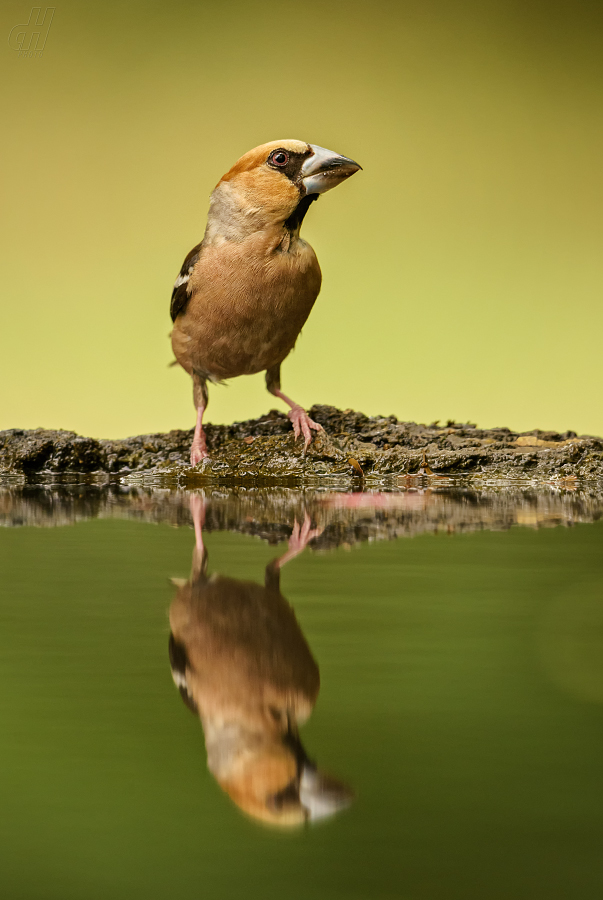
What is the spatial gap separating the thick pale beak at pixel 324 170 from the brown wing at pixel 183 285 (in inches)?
21.9

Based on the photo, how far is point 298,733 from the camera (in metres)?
0.69

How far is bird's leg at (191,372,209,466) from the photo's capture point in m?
3.35

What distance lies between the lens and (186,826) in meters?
0.55

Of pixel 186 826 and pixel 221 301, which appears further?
pixel 221 301

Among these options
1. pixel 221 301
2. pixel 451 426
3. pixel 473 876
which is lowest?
pixel 473 876

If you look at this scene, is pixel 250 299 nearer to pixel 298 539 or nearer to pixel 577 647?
pixel 298 539

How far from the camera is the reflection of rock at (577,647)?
2.70 feet

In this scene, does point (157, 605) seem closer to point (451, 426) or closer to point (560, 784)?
point (560, 784)

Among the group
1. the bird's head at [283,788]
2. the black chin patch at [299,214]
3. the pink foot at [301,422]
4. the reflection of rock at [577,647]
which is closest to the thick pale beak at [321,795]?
the bird's head at [283,788]

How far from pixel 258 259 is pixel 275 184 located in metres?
0.27

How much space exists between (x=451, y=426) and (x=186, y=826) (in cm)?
343

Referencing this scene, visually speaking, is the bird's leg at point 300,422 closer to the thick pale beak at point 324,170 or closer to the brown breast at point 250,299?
the brown breast at point 250,299

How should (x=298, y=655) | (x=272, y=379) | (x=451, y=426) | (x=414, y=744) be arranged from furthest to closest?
(x=451, y=426), (x=272, y=379), (x=298, y=655), (x=414, y=744)

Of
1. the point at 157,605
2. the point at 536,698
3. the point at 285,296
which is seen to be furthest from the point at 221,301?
the point at 536,698
